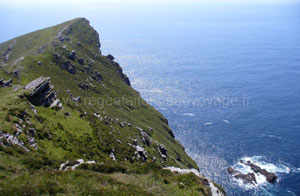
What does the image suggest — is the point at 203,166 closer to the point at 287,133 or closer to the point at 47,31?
the point at 287,133


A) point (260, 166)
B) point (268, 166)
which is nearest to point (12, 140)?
point (260, 166)

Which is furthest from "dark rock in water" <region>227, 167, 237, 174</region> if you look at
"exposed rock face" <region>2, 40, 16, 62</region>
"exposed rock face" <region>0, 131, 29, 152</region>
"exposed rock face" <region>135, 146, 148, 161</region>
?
"exposed rock face" <region>2, 40, 16, 62</region>

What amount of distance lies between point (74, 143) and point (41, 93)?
17086 millimetres

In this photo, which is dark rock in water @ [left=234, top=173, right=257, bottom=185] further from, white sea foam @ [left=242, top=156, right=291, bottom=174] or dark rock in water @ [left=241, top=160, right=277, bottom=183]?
white sea foam @ [left=242, top=156, right=291, bottom=174]

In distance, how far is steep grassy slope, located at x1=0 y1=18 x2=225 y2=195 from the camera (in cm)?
2847

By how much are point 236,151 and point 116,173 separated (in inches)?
3910

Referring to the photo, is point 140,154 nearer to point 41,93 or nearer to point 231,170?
point 41,93

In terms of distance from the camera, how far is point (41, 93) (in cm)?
5803

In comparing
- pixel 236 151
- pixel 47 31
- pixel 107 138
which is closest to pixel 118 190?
pixel 107 138

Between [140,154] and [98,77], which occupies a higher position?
[98,77]

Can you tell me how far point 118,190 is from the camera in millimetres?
27719

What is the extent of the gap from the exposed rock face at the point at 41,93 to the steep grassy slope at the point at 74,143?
159 centimetres

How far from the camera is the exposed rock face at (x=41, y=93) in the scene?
55228 mm

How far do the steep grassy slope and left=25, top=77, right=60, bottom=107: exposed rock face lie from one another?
5.22 feet
